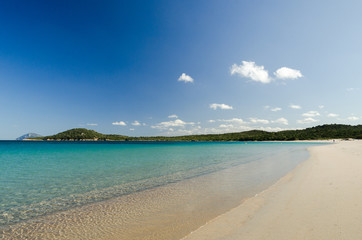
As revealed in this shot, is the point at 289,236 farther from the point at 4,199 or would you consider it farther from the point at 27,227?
the point at 4,199

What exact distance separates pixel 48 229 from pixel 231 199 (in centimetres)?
693

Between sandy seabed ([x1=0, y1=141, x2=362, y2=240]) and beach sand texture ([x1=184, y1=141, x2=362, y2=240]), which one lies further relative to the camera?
sandy seabed ([x1=0, y1=141, x2=362, y2=240])

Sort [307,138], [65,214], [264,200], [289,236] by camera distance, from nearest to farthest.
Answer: [289,236], [65,214], [264,200], [307,138]

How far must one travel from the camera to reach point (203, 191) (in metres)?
9.77

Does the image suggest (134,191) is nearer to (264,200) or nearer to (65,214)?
(65,214)

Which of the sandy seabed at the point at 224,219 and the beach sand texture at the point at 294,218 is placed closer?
the beach sand texture at the point at 294,218

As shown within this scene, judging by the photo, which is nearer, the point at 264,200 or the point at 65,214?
the point at 65,214

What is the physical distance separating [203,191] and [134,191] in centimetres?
385

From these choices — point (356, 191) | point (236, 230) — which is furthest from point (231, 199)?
point (356, 191)

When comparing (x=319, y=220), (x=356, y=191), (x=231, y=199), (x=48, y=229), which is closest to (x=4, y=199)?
(x=48, y=229)

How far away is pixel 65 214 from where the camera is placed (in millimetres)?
7176

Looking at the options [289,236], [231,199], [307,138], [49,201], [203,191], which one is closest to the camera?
[289,236]

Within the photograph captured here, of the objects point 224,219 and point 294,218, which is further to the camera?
point 224,219

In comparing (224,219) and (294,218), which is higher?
(294,218)
